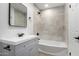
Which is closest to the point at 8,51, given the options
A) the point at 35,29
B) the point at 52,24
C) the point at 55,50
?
the point at 55,50

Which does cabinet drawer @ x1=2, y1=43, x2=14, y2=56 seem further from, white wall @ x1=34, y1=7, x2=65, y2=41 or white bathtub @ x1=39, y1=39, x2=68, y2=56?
white wall @ x1=34, y1=7, x2=65, y2=41

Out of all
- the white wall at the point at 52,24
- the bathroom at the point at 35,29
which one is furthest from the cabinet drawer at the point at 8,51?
the white wall at the point at 52,24

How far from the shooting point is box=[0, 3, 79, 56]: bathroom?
132 cm

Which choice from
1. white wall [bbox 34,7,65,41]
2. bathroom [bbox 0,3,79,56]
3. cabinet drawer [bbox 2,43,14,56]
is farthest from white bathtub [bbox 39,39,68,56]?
cabinet drawer [bbox 2,43,14,56]

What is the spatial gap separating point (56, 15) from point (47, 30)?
96 centimetres

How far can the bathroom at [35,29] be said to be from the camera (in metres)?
1.32

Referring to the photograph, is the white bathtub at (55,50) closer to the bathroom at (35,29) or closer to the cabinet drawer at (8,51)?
the bathroom at (35,29)

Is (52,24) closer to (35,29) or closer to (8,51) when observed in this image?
(35,29)

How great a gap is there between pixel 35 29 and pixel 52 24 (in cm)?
98

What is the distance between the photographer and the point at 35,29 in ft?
10.6

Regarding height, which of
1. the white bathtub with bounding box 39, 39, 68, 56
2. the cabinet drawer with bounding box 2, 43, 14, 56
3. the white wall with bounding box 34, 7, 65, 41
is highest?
the white wall with bounding box 34, 7, 65, 41

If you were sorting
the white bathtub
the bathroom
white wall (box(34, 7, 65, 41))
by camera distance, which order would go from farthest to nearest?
white wall (box(34, 7, 65, 41))
the white bathtub
the bathroom

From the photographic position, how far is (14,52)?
3.64 ft

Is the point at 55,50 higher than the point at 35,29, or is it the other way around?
the point at 35,29
